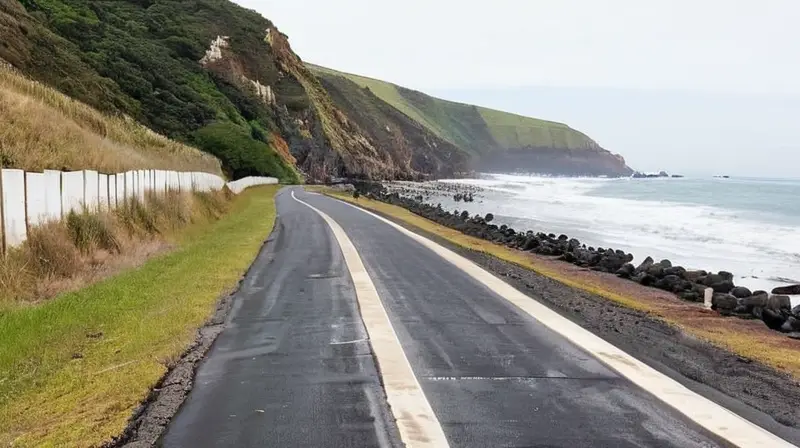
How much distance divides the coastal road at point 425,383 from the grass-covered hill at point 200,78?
103 ft

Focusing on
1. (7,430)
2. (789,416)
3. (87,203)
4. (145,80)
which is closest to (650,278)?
(789,416)

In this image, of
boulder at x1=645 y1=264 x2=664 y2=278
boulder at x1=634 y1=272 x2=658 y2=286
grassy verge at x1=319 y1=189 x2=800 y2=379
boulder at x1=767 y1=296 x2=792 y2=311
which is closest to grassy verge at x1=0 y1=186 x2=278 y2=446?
grassy verge at x1=319 y1=189 x2=800 y2=379

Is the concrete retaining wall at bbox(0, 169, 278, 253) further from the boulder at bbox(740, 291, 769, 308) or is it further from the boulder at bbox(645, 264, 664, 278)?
the boulder at bbox(645, 264, 664, 278)

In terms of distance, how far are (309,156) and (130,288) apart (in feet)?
264

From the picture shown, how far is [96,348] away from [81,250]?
560cm

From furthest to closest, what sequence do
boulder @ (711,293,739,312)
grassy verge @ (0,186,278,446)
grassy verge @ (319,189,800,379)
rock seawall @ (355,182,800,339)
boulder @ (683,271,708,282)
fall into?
boulder @ (683,271,708,282) < boulder @ (711,293,739,312) < rock seawall @ (355,182,800,339) < grassy verge @ (319,189,800,379) < grassy verge @ (0,186,278,446)

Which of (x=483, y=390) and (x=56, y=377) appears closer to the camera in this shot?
(x=483, y=390)

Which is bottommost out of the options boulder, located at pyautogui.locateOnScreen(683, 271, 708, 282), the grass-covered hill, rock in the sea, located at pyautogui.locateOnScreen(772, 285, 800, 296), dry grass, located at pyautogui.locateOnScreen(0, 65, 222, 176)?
rock in the sea, located at pyautogui.locateOnScreen(772, 285, 800, 296)

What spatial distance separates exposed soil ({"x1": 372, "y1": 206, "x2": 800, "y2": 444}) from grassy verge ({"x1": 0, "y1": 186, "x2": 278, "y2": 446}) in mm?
4251

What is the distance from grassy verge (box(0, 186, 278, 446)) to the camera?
15.5ft

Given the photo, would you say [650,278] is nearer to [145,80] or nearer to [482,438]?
[482,438]

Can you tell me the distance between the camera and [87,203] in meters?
12.9

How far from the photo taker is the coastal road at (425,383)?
4.34 metres

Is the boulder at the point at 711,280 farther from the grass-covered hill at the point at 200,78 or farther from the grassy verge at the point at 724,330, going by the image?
the grass-covered hill at the point at 200,78
